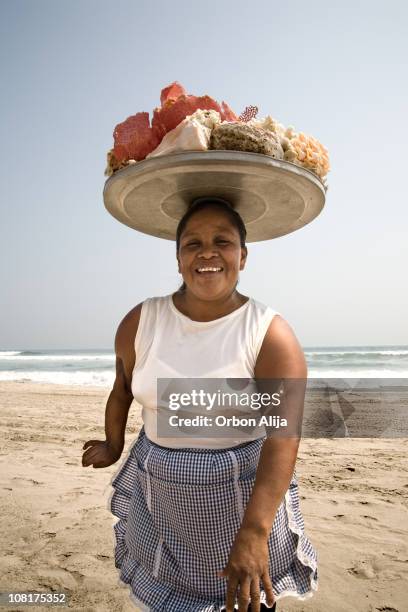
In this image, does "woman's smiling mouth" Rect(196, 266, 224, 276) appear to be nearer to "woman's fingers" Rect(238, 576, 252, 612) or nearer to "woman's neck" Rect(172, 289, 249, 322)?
"woman's neck" Rect(172, 289, 249, 322)

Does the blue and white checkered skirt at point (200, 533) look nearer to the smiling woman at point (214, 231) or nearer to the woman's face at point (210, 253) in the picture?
the woman's face at point (210, 253)

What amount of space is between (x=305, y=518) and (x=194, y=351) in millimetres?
2843

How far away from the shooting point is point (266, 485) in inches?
60.6

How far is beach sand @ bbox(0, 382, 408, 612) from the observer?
2787mm

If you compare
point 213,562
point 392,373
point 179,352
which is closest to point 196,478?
point 213,562

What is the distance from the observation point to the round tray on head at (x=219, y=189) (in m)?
1.59

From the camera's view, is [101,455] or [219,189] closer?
[219,189]

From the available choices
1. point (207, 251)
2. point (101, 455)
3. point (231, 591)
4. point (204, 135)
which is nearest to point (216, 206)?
point (207, 251)

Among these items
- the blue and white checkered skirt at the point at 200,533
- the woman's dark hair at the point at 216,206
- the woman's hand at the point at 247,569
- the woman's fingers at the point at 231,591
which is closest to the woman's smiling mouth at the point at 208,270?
the woman's dark hair at the point at 216,206

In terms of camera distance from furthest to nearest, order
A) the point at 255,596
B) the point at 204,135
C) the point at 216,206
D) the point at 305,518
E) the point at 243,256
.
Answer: the point at 305,518, the point at 243,256, the point at 216,206, the point at 204,135, the point at 255,596

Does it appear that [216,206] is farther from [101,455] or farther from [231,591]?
[231,591]

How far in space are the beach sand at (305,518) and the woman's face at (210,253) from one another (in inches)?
41.7

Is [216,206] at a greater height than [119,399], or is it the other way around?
[216,206]

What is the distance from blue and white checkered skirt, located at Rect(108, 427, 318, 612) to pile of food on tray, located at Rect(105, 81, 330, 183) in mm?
1098
